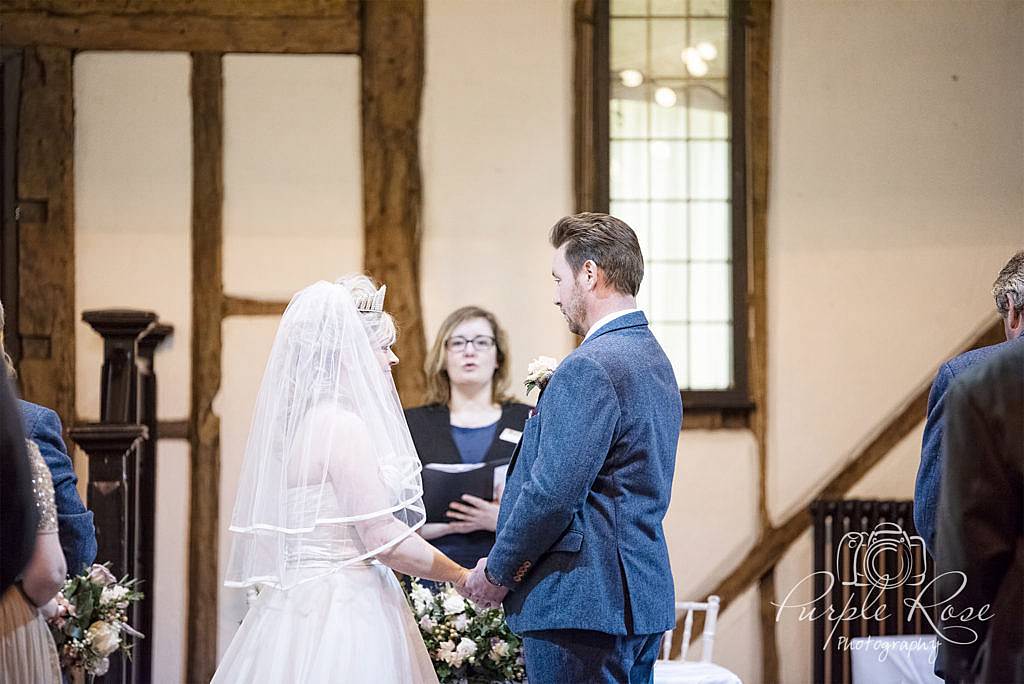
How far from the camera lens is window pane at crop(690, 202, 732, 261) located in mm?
5246

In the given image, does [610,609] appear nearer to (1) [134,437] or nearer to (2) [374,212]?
(1) [134,437]

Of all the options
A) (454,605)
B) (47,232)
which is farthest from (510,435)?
(47,232)

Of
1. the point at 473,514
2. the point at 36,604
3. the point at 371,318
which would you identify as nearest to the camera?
the point at 36,604

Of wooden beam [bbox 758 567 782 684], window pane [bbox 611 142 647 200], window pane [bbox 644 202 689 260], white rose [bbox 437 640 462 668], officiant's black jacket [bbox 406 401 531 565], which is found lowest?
wooden beam [bbox 758 567 782 684]

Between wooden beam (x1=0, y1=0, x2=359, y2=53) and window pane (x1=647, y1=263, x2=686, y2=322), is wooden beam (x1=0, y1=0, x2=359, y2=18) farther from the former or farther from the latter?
window pane (x1=647, y1=263, x2=686, y2=322)

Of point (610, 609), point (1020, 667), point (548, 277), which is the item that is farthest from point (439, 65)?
point (1020, 667)

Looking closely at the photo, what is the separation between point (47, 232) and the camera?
5047 millimetres

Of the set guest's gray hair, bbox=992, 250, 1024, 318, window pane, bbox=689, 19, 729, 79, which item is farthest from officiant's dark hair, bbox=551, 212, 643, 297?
window pane, bbox=689, 19, 729, 79

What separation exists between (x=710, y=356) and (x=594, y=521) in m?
2.68

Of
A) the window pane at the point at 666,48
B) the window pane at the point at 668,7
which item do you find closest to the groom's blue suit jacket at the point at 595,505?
the window pane at the point at 666,48

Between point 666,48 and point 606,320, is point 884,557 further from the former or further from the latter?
point 606,320

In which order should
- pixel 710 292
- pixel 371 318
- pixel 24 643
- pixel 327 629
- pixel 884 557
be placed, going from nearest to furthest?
pixel 24 643 → pixel 327 629 → pixel 371 318 → pixel 884 557 → pixel 710 292

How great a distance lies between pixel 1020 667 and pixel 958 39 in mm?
4129

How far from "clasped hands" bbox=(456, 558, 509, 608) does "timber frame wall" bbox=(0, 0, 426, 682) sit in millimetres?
2317
